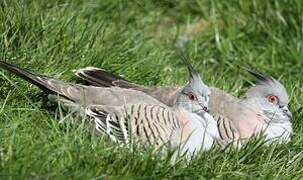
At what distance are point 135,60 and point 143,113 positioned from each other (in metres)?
1.33

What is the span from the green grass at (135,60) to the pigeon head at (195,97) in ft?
2.01

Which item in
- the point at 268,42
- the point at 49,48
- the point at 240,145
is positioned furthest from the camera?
the point at 268,42

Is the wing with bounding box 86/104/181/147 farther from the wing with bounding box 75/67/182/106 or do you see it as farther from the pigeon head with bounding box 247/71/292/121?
the pigeon head with bounding box 247/71/292/121

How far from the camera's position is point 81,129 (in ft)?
16.2

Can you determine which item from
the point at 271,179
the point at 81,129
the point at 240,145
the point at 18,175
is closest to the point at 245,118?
the point at 240,145

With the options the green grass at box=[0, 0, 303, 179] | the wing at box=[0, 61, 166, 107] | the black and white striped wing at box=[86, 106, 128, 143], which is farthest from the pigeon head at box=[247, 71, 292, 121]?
the black and white striped wing at box=[86, 106, 128, 143]

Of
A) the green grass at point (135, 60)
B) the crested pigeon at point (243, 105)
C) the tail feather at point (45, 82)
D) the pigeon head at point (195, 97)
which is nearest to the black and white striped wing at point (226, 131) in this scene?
the crested pigeon at point (243, 105)

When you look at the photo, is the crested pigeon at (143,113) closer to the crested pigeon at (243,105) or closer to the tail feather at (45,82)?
the tail feather at (45,82)

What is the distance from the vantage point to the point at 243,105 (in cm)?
609

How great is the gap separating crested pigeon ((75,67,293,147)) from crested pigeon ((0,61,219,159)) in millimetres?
151

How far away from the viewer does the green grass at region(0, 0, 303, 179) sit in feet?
15.3

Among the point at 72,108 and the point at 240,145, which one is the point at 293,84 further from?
the point at 72,108

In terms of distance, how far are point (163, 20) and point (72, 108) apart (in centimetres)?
301

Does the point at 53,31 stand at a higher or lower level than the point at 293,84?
higher
